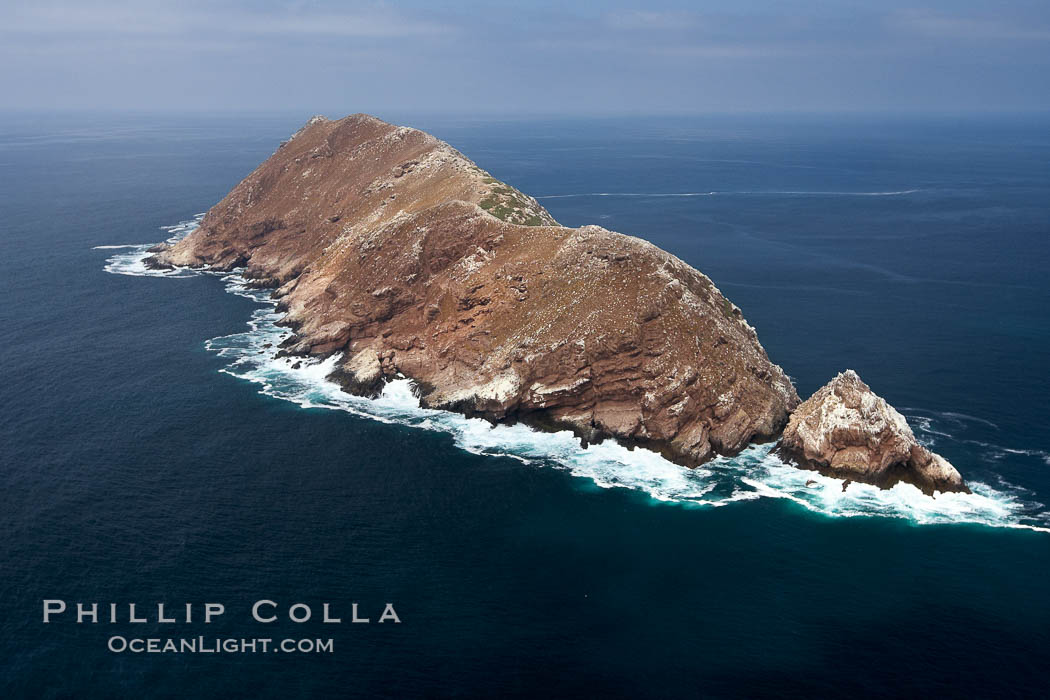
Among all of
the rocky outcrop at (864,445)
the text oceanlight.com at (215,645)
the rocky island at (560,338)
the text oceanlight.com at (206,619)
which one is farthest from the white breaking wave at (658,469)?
the text oceanlight.com at (215,645)

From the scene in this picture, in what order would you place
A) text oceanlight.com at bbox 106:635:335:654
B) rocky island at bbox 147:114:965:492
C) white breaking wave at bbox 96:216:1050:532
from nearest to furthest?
text oceanlight.com at bbox 106:635:335:654 < white breaking wave at bbox 96:216:1050:532 < rocky island at bbox 147:114:965:492

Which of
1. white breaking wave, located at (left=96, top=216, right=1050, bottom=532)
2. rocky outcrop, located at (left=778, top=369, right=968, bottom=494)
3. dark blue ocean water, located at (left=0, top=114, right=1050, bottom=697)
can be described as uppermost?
rocky outcrop, located at (left=778, top=369, right=968, bottom=494)

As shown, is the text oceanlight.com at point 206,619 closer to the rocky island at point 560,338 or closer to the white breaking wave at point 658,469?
the white breaking wave at point 658,469

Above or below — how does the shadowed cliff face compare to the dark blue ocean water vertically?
above

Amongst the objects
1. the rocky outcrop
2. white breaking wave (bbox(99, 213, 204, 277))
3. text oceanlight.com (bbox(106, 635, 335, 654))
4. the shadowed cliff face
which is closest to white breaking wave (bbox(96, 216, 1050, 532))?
the rocky outcrop

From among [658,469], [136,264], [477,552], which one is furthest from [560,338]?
[136,264]

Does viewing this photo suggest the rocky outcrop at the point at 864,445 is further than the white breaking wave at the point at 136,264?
No

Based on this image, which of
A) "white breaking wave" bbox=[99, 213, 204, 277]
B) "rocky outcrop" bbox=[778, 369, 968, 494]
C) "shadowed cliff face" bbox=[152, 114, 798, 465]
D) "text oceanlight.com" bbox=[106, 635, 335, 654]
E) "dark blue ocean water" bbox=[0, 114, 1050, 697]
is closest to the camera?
"dark blue ocean water" bbox=[0, 114, 1050, 697]

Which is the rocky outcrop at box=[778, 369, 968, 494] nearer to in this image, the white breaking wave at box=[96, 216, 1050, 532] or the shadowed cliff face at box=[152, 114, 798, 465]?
the white breaking wave at box=[96, 216, 1050, 532]
